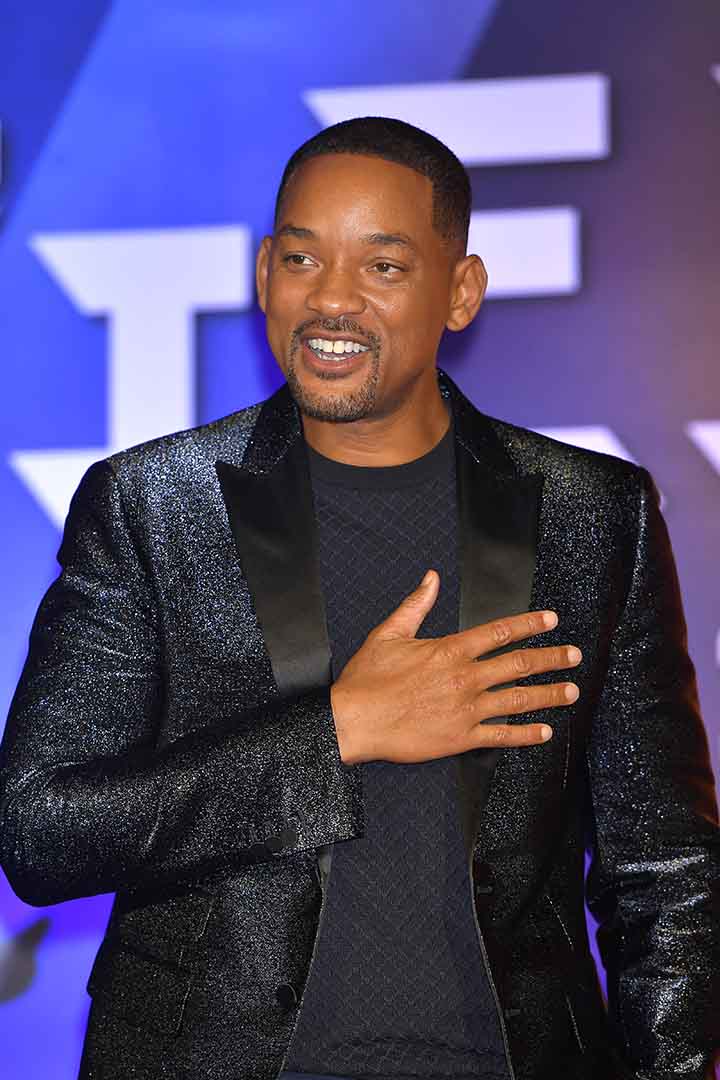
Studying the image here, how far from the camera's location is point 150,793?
1.90m

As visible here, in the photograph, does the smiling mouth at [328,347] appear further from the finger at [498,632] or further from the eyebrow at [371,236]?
the finger at [498,632]

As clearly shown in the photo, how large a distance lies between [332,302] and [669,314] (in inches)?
52.8

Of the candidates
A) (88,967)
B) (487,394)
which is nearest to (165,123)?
(487,394)

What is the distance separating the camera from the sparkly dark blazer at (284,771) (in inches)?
75.4

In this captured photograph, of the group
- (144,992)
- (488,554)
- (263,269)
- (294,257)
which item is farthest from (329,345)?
(144,992)

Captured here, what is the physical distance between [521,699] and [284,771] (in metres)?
0.33

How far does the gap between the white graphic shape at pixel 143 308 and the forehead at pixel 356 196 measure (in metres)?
1.10

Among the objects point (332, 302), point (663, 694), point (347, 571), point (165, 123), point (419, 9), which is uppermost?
point (419, 9)

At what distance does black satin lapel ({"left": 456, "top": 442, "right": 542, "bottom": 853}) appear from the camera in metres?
2.07

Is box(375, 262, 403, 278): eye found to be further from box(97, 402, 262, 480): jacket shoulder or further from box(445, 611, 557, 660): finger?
box(445, 611, 557, 660): finger

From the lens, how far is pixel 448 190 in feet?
7.90

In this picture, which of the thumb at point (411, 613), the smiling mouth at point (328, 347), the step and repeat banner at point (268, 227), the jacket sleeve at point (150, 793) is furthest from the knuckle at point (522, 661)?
the step and repeat banner at point (268, 227)

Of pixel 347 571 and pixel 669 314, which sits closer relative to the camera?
pixel 347 571

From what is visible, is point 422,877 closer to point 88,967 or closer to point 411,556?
point 411,556
